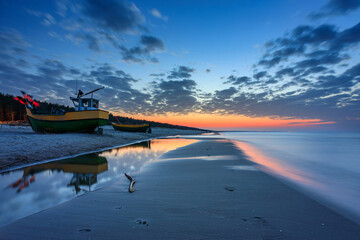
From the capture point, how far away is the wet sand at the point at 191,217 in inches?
75.7

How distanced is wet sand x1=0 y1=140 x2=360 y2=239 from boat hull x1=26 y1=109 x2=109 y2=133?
19.6m

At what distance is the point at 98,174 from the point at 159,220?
399 cm

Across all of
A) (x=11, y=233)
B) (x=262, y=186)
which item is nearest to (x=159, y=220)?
(x=11, y=233)

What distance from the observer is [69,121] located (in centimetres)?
2042

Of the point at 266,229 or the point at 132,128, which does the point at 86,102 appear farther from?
the point at 266,229

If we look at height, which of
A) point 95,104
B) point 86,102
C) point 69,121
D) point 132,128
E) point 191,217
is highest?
point 86,102

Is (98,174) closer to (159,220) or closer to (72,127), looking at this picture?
(159,220)

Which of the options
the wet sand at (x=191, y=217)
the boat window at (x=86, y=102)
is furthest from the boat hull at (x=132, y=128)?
the wet sand at (x=191, y=217)

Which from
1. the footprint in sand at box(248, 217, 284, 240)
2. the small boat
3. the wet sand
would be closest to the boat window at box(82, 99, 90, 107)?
the small boat

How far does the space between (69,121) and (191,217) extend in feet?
75.7

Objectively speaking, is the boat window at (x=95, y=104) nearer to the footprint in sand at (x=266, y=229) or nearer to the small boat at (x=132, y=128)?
the small boat at (x=132, y=128)

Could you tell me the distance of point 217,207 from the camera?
2594 mm

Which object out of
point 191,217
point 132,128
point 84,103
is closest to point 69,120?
point 84,103

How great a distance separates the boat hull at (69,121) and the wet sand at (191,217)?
19594mm
